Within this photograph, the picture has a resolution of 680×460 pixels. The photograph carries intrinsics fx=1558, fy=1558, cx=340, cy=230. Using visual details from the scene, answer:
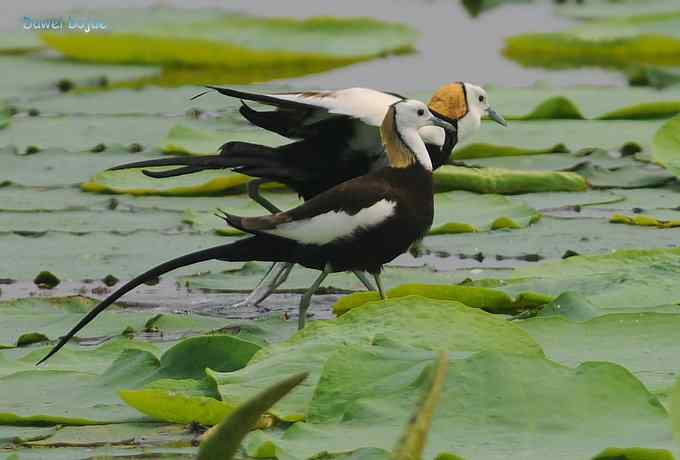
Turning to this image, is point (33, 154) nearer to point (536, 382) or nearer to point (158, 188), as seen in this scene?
point (158, 188)

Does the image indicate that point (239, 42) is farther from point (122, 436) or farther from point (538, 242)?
point (122, 436)

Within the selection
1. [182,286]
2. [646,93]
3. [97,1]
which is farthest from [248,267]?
[97,1]

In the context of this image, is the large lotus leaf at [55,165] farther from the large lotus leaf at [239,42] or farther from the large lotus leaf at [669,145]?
the large lotus leaf at [239,42]

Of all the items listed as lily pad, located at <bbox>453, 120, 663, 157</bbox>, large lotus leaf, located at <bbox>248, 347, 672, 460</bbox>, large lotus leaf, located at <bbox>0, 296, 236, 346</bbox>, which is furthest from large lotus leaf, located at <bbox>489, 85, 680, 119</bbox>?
large lotus leaf, located at <bbox>248, 347, 672, 460</bbox>

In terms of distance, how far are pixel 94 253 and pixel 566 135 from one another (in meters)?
2.35

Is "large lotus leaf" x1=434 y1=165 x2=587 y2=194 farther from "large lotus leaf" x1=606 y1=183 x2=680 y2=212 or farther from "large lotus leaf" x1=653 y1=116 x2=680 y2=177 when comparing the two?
"large lotus leaf" x1=653 y1=116 x2=680 y2=177

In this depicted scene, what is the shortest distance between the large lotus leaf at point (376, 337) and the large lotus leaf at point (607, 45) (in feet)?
19.4

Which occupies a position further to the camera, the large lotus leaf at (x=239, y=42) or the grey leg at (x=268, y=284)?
the large lotus leaf at (x=239, y=42)

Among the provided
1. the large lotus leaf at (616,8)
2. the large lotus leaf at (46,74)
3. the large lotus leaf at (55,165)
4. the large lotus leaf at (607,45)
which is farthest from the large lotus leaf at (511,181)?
the large lotus leaf at (616,8)

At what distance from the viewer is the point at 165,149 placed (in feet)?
19.6

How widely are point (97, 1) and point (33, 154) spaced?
5498 millimetres

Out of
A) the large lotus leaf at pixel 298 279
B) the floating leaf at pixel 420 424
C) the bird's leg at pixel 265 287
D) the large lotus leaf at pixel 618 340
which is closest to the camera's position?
the floating leaf at pixel 420 424

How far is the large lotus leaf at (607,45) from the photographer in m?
9.17

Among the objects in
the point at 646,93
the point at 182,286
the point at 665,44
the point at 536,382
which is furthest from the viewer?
the point at 665,44
